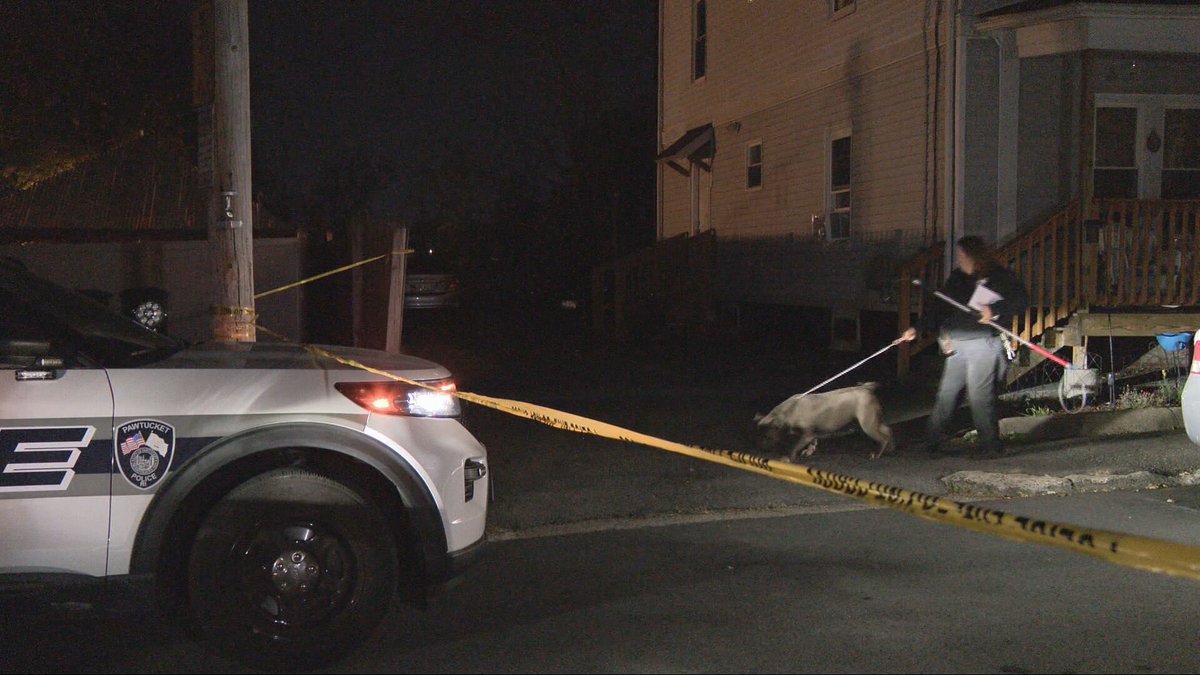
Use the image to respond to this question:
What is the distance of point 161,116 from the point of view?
23.8 metres

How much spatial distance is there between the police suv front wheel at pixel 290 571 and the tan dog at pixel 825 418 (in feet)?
15.9

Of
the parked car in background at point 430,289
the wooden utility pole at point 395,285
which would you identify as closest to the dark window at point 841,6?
the wooden utility pole at point 395,285

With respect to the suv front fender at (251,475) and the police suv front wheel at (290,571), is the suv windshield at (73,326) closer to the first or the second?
the suv front fender at (251,475)

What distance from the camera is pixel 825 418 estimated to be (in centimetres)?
874

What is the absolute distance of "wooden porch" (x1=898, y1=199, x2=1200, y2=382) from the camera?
1191cm

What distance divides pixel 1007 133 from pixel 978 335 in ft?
18.1

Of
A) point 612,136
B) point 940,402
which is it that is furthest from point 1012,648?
point 612,136

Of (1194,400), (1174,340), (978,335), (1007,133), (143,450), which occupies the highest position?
(1007,133)

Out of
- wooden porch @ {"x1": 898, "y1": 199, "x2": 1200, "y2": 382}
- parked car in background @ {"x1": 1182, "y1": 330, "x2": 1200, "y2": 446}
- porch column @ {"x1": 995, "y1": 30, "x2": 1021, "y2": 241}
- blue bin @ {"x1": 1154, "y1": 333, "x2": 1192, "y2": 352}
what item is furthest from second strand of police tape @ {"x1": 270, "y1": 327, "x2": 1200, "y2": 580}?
porch column @ {"x1": 995, "y1": 30, "x2": 1021, "y2": 241}

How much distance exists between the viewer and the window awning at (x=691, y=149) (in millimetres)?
20141

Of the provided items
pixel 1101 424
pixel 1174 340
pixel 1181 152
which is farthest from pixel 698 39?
pixel 1101 424

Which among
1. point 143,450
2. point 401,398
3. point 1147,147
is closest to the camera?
point 143,450

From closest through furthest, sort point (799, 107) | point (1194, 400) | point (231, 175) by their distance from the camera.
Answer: point (231, 175) → point (1194, 400) → point (799, 107)

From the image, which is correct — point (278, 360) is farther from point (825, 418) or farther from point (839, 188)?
point (839, 188)
